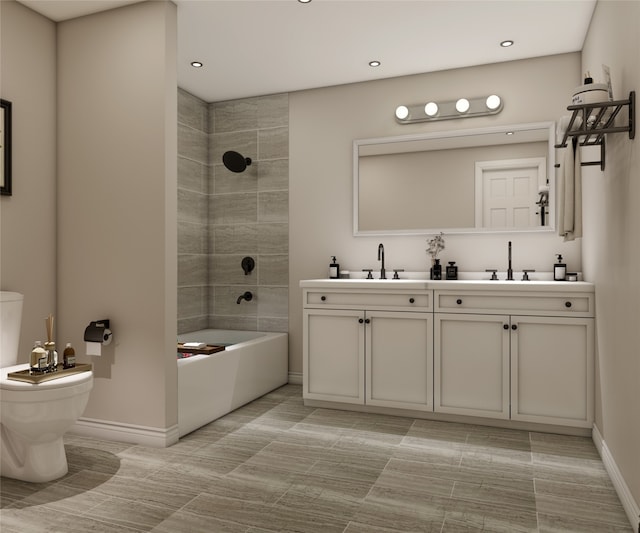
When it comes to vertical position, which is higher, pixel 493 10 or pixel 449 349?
pixel 493 10

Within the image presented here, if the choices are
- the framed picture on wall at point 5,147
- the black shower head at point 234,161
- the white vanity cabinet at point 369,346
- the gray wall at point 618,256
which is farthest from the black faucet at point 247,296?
the gray wall at point 618,256

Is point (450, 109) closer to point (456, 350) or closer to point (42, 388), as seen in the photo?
point (456, 350)

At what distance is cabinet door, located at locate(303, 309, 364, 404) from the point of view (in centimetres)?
335

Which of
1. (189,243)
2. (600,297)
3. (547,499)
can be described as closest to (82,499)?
(547,499)

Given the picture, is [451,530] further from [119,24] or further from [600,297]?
[119,24]

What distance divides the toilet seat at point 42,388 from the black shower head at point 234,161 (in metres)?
2.32

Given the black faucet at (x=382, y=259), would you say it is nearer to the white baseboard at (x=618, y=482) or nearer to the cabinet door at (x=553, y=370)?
the cabinet door at (x=553, y=370)

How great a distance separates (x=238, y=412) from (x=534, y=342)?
1.95m

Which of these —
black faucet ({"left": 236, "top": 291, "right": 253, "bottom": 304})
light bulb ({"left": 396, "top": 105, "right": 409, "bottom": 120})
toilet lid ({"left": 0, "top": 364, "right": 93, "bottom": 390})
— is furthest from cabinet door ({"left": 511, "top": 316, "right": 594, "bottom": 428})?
toilet lid ({"left": 0, "top": 364, "right": 93, "bottom": 390})

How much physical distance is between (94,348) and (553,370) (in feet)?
8.62

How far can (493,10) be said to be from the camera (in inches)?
113

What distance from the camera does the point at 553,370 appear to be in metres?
2.89

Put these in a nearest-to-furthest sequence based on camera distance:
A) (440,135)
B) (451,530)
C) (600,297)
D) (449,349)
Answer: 1. (451,530)
2. (600,297)
3. (449,349)
4. (440,135)

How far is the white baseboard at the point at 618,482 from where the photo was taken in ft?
6.12
